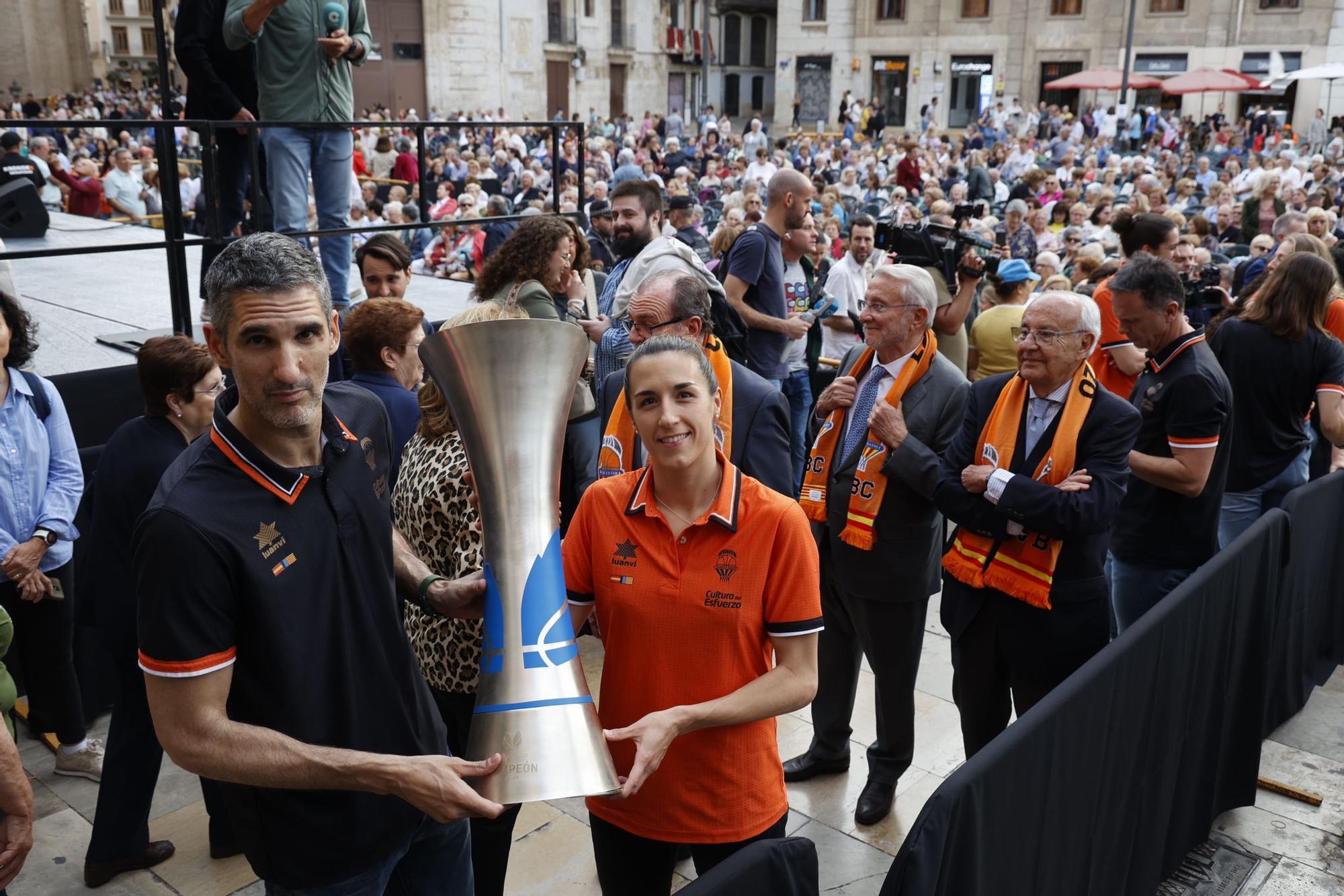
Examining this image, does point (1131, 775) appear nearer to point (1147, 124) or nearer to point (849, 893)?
point (849, 893)

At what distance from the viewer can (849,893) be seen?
12.0ft

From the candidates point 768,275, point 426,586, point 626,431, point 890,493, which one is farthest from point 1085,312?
point 768,275

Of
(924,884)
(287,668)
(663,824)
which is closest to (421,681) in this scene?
(287,668)

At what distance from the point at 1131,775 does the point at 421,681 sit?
210 centimetres

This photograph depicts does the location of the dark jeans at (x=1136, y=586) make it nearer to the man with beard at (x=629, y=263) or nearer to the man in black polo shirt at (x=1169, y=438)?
the man in black polo shirt at (x=1169, y=438)

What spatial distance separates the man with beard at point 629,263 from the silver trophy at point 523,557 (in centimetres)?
194

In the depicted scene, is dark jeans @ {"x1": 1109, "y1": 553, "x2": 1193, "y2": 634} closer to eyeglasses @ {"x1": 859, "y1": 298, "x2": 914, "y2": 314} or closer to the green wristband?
eyeglasses @ {"x1": 859, "y1": 298, "x2": 914, "y2": 314}

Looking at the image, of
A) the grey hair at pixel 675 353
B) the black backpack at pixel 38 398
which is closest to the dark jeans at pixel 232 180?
the black backpack at pixel 38 398

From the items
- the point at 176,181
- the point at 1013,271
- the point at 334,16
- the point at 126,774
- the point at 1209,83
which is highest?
the point at 1209,83

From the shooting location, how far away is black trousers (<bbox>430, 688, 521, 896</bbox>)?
3.11 metres

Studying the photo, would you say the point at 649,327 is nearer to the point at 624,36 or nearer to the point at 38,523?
the point at 38,523

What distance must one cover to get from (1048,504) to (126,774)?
9.97 ft

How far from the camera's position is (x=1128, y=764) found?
10.4ft

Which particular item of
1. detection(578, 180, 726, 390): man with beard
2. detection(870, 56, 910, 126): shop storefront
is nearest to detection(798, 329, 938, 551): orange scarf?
detection(578, 180, 726, 390): man with beard
